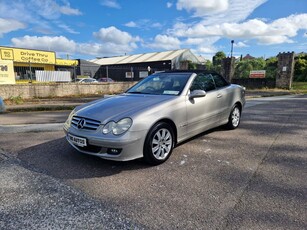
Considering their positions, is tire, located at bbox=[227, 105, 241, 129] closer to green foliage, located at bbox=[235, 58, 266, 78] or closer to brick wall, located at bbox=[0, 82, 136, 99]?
brick wall, located at bbox=[0, 82, 136, 99]

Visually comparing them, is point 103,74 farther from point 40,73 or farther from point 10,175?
point 10,175

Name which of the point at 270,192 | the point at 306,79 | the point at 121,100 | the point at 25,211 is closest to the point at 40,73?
the point at 121,100

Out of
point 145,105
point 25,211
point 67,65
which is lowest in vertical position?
point 25,211

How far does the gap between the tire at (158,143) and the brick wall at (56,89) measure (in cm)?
1275

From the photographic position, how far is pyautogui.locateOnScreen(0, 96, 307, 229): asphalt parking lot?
2.40m

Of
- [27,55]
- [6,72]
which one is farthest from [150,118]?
[27,55]

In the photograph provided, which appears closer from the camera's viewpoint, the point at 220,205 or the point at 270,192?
the point at 220,205

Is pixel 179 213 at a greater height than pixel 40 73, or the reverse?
pixel 40 73

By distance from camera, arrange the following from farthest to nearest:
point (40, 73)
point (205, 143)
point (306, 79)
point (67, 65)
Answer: point (67, 65) → point (306, 79) → point (40, 73) → point (205, 143)

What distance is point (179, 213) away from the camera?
2514mm

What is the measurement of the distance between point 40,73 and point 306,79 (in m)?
27.1

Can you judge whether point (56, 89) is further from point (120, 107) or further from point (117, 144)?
point (117, 144)

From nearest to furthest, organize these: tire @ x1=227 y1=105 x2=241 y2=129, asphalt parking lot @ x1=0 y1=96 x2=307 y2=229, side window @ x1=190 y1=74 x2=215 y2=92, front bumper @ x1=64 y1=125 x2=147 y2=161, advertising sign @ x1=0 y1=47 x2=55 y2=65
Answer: asphalt parking lot @ x1=0 y1=96 x2=307 y2=229, front bumper @ x1=64 y1=125 x2=147 y2=161, side window @ x1=190 y1=74 x2=215 y2=92, tire @ x1=227 y1=105 x2=241 y2=129, advertising sign @ x1=0 y1=47 x2=55 y2=65

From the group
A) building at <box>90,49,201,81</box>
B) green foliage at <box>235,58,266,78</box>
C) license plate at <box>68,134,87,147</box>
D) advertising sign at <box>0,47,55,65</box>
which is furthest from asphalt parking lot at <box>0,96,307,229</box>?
building at <box>90,49,201,81</box>
